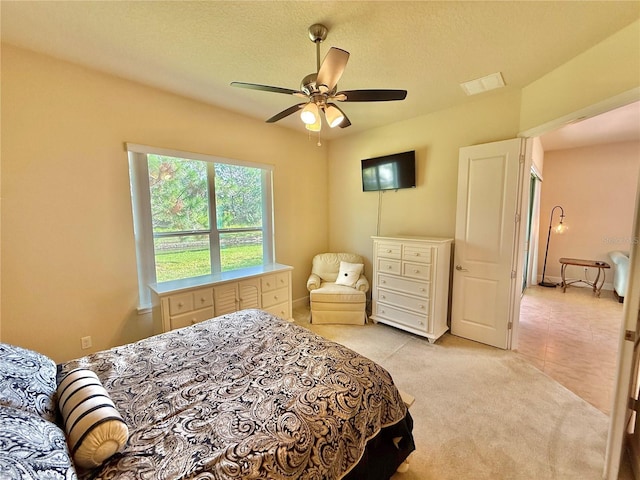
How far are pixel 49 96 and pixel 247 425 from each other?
288 cm

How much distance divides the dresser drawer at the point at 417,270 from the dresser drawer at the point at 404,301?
0.26 metres

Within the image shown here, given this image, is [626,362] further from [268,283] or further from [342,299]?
[268,283]

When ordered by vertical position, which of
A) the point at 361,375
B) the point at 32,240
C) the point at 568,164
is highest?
the point at 568,164

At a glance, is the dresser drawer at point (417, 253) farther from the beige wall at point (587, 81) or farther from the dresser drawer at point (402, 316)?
the beige wall at point (587, 81)

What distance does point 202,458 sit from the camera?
887 mm

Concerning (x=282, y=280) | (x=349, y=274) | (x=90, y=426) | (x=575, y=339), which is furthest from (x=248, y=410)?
(x=575, y=339)

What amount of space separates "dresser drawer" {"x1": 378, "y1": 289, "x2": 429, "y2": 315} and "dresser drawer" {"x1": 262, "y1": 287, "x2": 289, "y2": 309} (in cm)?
122

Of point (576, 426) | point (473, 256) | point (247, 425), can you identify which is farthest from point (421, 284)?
point (247, 425)

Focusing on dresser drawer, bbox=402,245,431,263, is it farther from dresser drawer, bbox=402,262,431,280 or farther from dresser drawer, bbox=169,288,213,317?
dresser drawer, bbox=169,288,213,317

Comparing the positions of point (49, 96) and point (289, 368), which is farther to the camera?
point (49, 96)

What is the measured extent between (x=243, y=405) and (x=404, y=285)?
2.44m

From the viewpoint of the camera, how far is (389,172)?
3.60 m

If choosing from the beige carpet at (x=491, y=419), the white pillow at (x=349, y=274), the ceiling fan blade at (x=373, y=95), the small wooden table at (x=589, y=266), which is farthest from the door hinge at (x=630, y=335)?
the small wooden table at (x=589, y=266)

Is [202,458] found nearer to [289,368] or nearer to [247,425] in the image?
[247,425]
